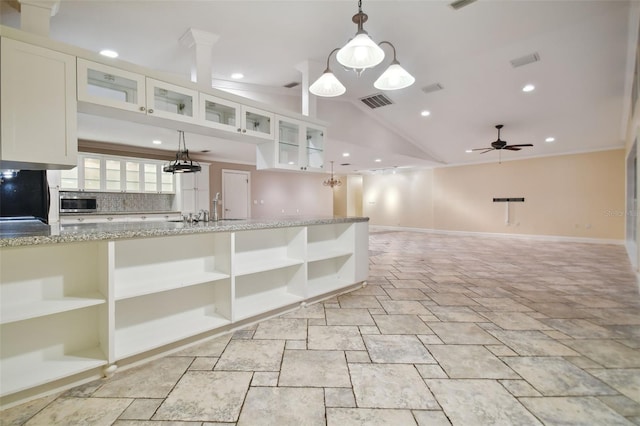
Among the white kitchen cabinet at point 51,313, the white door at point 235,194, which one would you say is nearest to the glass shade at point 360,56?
the white kitchen cabinet at point 51,313

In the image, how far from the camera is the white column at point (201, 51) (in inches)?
123

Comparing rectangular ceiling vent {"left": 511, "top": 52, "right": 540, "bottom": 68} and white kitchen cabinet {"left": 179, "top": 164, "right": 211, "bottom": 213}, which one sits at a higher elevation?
rectangular ceiling vent {"left": 511, "top": 52, "right": 540, "bottom": 68}

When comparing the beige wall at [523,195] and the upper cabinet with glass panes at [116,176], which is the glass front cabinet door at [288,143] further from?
the beige wall at [523,195]

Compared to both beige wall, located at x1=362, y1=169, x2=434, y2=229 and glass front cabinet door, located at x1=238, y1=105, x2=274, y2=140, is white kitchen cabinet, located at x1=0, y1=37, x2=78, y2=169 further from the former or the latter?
beige wall, located at x1=362, y1=169, x2=434, y2=229

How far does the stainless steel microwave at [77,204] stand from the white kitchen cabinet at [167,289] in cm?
561

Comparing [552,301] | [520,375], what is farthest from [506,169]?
[520,375]

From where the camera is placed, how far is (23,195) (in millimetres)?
4109

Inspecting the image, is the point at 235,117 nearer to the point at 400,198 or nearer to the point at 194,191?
the point at 194,191

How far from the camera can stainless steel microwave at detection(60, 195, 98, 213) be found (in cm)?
605

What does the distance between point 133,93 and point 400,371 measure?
112 inches

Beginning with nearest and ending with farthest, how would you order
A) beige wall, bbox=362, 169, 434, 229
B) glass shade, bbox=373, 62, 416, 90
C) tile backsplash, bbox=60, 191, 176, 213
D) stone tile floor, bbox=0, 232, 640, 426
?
stone tile floor, bbox=0, 232, 640, 426, glass shade, bbox=373, 62, 416, 90, tile backsplash, bbox=60, 191, 176, 213, beige wall, bbox=362, 169, 434, 229

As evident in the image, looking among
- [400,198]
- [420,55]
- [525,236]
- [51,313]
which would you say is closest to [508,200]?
[525,236]

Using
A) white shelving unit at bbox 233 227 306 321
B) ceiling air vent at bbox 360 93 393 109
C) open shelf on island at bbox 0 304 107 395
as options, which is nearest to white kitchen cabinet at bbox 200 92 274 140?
white shelving unit at bbox 233 227 306 321

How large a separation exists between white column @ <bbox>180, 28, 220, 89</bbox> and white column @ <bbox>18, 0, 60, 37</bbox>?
120 cm
